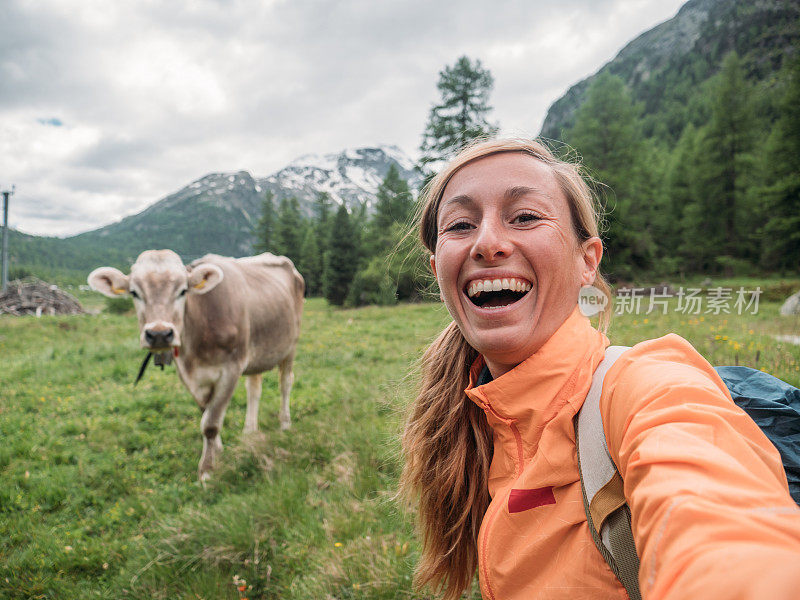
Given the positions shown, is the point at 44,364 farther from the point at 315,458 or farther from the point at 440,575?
the point at 440,575

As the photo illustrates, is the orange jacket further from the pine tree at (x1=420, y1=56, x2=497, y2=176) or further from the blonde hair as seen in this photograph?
the pine tree at (x1=420, y1=56, x2=497, y2=176)

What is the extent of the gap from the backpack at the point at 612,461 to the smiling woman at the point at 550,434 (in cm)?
3

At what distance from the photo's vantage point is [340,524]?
115 inches

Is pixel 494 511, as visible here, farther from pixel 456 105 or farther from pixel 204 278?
pixel 456 105

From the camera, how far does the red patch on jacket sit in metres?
1.17

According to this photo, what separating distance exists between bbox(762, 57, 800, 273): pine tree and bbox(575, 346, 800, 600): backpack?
2596 cm

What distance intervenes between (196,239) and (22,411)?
8042 inches

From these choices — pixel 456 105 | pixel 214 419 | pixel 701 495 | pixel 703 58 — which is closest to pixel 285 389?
pixel 214 419

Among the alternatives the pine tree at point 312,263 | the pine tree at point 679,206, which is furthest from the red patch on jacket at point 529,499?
the pine tree at point 312,263

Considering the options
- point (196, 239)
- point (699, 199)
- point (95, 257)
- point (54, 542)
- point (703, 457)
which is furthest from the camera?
point (196, 239)

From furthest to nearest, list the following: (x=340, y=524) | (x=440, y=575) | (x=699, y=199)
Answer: (x=699, y=199)
(x=340, y=524)
(x=440, y=575)

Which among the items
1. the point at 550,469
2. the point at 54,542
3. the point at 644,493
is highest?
the point at 644,493

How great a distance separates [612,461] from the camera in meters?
0.98

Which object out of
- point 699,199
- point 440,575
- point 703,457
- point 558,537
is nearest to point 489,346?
point 558,537
